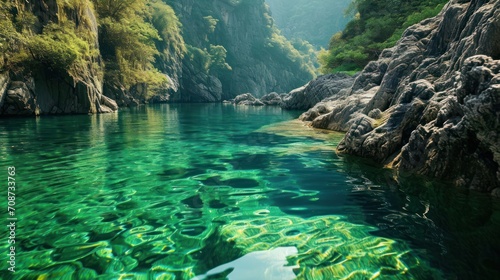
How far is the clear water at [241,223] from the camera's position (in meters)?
2.98

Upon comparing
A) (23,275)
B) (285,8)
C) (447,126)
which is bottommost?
(23,275)

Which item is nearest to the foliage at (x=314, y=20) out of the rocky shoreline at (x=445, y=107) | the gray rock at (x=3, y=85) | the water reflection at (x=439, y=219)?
the gray rock at (x=3, y=85)

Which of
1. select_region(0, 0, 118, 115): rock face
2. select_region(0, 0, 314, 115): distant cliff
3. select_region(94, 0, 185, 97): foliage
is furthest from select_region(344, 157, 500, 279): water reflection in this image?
select_region(94, 0, 185, 97): foliage

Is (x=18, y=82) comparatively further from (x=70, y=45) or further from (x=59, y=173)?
(x=59, y=173)

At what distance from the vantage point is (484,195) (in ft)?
15.8

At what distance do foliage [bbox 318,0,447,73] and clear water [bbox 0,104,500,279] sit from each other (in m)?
26.8

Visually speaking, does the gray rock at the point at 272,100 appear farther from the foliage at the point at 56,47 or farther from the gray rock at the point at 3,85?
the gray rock at the point at 3,85

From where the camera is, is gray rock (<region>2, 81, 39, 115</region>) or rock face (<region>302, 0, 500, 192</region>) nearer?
rock face (<region>302, 0, 500, 192</region>)

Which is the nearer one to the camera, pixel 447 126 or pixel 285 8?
pixel 447 126

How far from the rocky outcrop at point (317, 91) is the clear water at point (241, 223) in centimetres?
2256

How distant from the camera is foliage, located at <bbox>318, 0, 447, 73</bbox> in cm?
2928

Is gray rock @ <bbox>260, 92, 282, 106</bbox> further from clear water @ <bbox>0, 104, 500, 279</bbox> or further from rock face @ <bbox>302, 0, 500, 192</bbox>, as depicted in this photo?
clear water @ <bbox>0, 104, 500, 279</bbox>

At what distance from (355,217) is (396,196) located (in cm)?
124

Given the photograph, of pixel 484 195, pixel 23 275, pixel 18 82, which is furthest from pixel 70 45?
pixel 484 195
